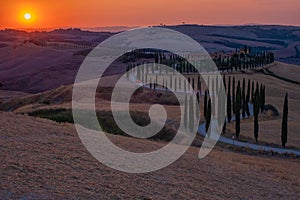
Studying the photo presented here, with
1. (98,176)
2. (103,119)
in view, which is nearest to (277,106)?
(103,119)

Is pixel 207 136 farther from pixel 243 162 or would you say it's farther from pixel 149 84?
pixel 149 84

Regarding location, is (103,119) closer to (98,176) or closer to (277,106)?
(277,106)

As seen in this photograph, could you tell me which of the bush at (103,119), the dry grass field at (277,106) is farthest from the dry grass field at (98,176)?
the dry grass field at (277,106)

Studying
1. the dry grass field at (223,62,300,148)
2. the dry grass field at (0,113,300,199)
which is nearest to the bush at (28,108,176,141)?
the dry grass field at (223,62,300,148)

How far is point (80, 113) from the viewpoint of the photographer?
52.9 m

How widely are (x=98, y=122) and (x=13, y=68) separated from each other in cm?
13896

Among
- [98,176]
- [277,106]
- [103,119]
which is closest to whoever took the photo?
[98,176]

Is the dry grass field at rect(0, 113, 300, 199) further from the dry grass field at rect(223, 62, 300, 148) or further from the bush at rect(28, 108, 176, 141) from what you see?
the dry grass field at rect(223, 62, 300, 148)

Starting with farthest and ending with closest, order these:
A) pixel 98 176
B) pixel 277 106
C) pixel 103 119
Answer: pixel 277 106, pixel 103 119, pixel 98 176

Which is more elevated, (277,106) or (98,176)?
(98,176)

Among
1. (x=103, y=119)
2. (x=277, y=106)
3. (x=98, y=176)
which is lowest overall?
(x=277, y=106)

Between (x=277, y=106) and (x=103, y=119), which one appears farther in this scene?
(x=277, y=106)

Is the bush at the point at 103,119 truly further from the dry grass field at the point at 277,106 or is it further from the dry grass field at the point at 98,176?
the dry grass field at the point at 98,176

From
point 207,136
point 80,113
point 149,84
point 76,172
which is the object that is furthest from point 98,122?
point 149,84
